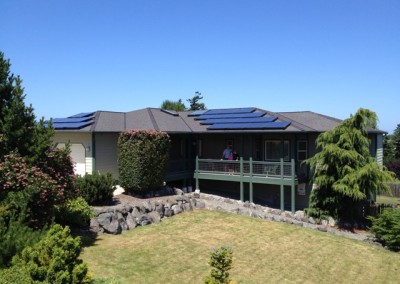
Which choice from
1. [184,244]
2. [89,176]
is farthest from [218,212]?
[89,176]

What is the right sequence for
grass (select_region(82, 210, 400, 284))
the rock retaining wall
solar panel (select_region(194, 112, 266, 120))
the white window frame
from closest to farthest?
grass (select_region(82, 210, 400, 284))
the rock retaining wall
the white window frame
solar panel (select_region(194, 112, 266, 120))

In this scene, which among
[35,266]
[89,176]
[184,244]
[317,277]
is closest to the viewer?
[35,266]

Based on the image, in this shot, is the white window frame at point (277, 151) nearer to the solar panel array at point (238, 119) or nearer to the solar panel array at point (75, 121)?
the solar panel array at point (238, 119)

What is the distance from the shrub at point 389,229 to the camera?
15.2 metres

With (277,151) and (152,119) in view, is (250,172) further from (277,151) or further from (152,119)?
(152,119)

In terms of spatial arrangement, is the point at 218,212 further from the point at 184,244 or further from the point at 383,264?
the point at 383,264

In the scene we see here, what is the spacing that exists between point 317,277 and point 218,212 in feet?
23.6

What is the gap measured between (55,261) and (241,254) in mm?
7181

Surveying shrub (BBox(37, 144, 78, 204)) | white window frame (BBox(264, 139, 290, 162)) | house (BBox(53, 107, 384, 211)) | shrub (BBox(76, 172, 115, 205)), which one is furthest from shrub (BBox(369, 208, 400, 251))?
shrub (BBox(37, 144, 78, 204))

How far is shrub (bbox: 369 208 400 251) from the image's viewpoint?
15234mm

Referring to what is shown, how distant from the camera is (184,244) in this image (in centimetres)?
1320

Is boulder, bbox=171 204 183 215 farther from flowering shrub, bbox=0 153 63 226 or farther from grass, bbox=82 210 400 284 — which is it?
flowering shrub, bbox=0 153 63 226

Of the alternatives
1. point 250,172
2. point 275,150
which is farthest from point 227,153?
point 275,150

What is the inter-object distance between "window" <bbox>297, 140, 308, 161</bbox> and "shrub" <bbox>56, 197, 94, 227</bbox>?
12677mm
